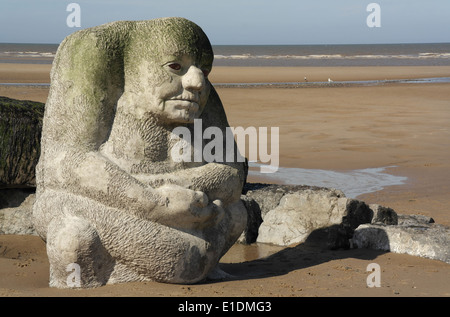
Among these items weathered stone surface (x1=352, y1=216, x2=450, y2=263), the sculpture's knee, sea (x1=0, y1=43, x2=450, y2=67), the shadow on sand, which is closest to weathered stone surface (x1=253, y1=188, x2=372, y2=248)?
the shadow on sand

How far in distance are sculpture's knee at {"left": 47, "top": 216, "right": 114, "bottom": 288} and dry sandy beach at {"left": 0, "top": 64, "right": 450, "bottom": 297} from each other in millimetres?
90

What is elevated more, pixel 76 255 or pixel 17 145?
pixel 17 145

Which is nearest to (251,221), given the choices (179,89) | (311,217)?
(311,217)

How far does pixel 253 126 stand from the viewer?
1684cm

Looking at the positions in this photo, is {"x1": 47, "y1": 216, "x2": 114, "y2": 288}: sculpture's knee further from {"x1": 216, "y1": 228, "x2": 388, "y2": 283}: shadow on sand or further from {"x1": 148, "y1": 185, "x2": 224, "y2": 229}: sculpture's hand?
{"x1": 216, "y1": 228, "x2": 388, "y2": 283}: shadow on sand

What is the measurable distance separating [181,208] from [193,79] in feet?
2.99

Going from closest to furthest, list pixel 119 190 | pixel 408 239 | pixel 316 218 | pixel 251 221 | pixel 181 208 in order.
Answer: pixel 119 190 → pixel 181 208 → pixel 408 239 → pixel 316 218 → pixel 251 221

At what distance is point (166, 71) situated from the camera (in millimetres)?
4863

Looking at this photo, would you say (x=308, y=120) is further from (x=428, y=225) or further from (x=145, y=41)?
(x=145, y=41)

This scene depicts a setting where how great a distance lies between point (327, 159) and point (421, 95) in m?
13.1

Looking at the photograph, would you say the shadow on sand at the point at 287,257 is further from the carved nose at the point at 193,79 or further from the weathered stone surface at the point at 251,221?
the carved nose at the point at 193,79

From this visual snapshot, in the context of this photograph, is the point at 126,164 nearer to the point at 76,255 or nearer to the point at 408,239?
the point at 76,255

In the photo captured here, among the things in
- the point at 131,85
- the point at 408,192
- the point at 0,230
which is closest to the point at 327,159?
the point at 408,192

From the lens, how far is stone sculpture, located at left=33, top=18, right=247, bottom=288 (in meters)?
4.71
